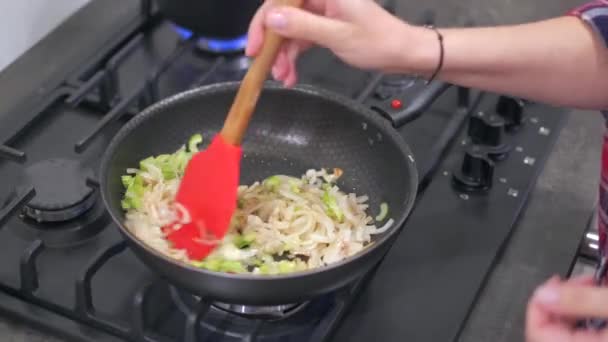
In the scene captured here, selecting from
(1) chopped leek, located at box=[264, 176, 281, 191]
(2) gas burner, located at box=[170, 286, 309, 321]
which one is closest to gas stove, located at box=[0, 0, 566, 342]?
(2) gas burner, located at box=[170, 286, 309, 321]

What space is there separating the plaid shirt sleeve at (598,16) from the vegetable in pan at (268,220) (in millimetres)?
291

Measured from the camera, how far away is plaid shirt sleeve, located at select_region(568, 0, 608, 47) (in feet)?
2.72

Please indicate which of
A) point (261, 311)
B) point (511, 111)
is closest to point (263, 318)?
point (261, 311)

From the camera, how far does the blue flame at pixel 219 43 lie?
1.24m

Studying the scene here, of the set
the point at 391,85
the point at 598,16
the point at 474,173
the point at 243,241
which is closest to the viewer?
the point at 598,16

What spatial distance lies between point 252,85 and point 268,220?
0.58 ft

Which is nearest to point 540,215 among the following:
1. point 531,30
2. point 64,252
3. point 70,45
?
point 531,30

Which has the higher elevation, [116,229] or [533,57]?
[533,57]

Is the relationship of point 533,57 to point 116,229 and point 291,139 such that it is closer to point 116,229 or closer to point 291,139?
point 291,139

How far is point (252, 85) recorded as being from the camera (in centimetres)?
88

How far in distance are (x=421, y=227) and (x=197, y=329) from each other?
30 centimetres

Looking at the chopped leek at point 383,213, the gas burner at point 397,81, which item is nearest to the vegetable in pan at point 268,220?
the chopped leek at point 383,213

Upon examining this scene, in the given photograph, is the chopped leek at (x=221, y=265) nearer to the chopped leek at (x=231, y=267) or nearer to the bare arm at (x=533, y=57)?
the chopped leek at (x=231, y=267)

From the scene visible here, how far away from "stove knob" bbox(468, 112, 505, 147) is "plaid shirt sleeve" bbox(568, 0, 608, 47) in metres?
0.26
